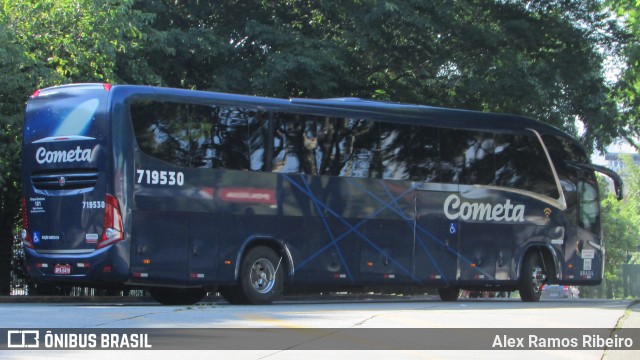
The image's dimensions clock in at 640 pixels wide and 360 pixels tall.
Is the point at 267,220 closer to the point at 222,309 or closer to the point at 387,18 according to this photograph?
the point at 222,309

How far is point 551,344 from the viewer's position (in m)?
12.5

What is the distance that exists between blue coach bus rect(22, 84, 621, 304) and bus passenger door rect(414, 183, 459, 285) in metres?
0.03

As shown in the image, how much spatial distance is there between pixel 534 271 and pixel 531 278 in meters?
0.20

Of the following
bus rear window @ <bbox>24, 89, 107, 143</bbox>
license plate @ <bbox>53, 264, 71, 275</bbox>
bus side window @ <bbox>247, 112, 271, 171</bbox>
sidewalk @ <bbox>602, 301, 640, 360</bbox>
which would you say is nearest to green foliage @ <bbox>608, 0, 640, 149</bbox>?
sidewalk @ <bbox>602, 301, 640, 360</bbox>

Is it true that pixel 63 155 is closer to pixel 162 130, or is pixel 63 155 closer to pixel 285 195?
pixel 162 130

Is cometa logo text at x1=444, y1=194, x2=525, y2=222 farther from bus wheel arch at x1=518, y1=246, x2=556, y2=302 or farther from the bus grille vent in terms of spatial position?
the bus grille vent

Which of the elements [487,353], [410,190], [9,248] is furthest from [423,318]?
[9,248]

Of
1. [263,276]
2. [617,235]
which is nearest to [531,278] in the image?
[263,276]

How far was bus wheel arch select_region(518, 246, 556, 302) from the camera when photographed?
24234 millimetres

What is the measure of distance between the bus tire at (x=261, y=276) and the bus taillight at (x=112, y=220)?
2.36 metres

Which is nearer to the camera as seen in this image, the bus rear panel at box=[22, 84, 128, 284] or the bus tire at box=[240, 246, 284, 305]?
the bus rear panel at box=[22, 84, 128, 284]

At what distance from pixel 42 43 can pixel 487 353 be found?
1458 centimetres

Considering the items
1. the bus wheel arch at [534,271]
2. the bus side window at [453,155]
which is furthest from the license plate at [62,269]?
the bus wheel arch at [534,271]

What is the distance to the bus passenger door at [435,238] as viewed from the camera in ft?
73.4
